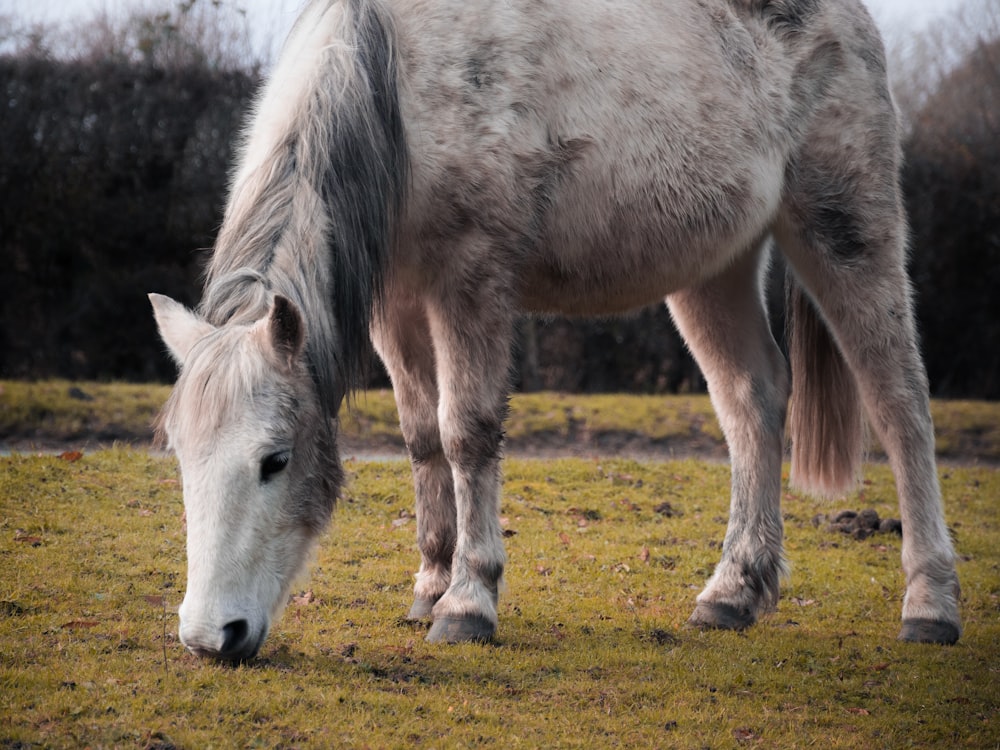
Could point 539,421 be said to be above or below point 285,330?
below

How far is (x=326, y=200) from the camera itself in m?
3.90

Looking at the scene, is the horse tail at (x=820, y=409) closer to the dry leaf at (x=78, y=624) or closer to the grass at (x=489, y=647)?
the grass at (x=489, y=647)

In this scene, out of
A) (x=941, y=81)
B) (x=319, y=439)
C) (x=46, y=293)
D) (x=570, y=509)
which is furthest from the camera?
(x=941, y=81)

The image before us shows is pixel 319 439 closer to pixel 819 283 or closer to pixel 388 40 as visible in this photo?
pixel 388 40

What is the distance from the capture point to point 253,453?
3.44 meters

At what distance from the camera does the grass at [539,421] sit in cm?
879

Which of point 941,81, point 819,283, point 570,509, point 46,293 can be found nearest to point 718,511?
point 570,509

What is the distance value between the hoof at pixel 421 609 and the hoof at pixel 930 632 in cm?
222

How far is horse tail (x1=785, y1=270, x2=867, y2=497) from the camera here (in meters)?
5.62


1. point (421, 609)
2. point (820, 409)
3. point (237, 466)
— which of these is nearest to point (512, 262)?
point (237, 466)

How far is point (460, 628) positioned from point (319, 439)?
3.43 ft

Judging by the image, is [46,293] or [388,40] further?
[46,293]

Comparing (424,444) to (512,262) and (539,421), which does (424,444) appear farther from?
(539,421)

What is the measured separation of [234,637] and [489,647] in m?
1.16
